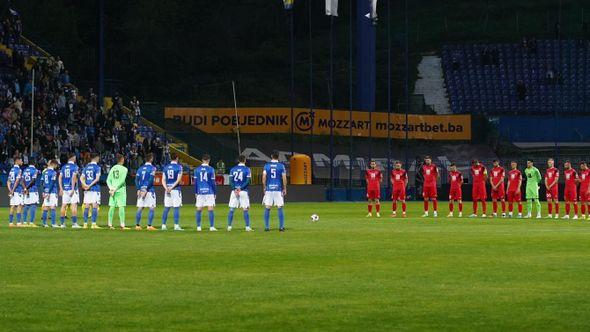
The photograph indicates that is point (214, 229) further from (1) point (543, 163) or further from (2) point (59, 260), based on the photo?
(1) point (543, 163)

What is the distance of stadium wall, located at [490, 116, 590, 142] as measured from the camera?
104938 millimetres

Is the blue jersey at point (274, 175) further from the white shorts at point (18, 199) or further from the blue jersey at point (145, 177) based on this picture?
the white shorts at point (18, 199)

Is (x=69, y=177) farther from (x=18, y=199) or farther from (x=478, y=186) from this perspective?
(x=478, y=186)

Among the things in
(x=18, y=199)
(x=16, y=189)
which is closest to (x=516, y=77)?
(x=16, y=189)

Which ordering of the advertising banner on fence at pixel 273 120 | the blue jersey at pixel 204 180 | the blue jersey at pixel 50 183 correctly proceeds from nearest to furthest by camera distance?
the blue jersey at pixel 204 180, the blue jersey at pixel 50 183, the advertising banner on fence at pixel 273 120

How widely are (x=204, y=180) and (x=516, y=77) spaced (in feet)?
270

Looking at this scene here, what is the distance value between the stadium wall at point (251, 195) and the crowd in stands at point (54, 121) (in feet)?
6.60

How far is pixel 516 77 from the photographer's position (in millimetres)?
116688

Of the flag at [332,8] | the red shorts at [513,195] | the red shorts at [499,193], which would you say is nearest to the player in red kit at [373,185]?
the red shorts at [499,193]

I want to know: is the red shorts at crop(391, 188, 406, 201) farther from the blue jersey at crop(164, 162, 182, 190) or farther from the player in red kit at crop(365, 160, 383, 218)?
the blue jersey at crop(164, 162, 182, 190)

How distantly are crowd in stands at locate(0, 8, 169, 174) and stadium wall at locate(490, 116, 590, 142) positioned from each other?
120 ft

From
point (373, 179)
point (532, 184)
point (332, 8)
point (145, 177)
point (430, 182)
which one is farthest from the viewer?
point (332, 8)

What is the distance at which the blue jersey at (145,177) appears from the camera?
38.8m

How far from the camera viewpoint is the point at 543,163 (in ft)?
295
